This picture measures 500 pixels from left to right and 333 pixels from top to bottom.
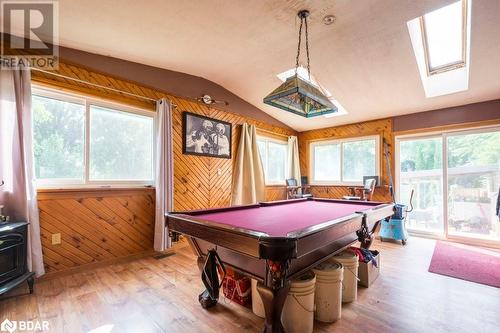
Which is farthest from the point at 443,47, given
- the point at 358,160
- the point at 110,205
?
the point at 110,205

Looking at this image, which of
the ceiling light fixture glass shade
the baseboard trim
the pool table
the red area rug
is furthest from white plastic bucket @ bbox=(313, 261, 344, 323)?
the baseboard trim

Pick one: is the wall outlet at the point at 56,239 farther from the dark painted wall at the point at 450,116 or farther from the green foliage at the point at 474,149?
the green foliage at the point at 474,149

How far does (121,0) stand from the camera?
2105mm

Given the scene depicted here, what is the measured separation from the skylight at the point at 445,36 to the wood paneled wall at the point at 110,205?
3579 millimetres

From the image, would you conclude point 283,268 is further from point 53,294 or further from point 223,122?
point 223,122

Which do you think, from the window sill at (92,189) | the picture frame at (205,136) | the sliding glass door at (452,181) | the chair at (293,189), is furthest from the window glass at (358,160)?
the window sill at (92,189)

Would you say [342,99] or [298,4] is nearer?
[298,4]

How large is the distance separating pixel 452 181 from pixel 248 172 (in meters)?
3.92

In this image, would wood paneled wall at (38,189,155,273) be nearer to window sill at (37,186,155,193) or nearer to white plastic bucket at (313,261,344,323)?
window sill at (37,186,155,193)

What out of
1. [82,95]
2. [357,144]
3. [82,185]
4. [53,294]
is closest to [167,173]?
[82,185]

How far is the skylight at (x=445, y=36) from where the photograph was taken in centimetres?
300

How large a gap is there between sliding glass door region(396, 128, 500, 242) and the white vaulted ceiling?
776 mm

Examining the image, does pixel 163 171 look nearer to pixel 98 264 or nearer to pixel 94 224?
pixel 94 224

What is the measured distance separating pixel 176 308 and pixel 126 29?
292 centimetres
